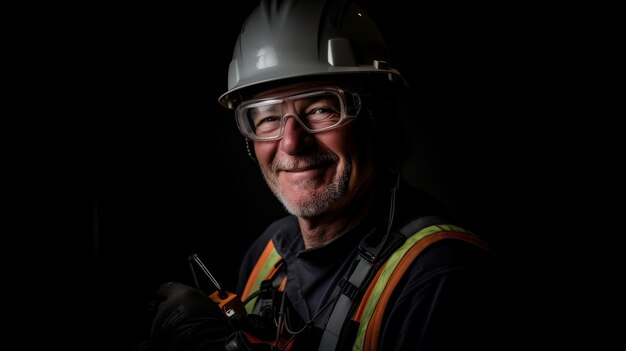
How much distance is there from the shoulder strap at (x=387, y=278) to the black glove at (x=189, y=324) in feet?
1.34

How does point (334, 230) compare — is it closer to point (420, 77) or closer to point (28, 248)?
point (420, 77)

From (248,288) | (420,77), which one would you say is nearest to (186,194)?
(248,288)

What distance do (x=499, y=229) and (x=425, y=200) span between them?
740 millimetres

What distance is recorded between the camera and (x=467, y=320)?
45.9 inches

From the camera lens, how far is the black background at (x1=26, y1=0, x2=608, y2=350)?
1872 mm

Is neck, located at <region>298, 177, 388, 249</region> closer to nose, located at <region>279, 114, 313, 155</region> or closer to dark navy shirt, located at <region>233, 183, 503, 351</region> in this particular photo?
dark navy shirt, located at <region>233, 183, 503, 351</region>

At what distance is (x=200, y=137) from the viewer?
2.48m

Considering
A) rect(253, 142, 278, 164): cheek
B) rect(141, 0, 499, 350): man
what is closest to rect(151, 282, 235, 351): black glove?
rect(141, 0, 499, 350): man

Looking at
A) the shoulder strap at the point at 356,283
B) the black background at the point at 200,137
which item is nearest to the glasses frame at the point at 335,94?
the shoulder strap at the point at 356,283

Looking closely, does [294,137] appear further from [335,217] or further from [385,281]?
[385,281]

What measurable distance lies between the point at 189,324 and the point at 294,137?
718mm

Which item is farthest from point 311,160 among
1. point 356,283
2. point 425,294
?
point 425,294

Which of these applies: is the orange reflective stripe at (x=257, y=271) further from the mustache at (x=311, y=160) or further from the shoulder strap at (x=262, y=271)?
the mustache at (x=311, y=160)

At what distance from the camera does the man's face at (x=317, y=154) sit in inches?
59.6
